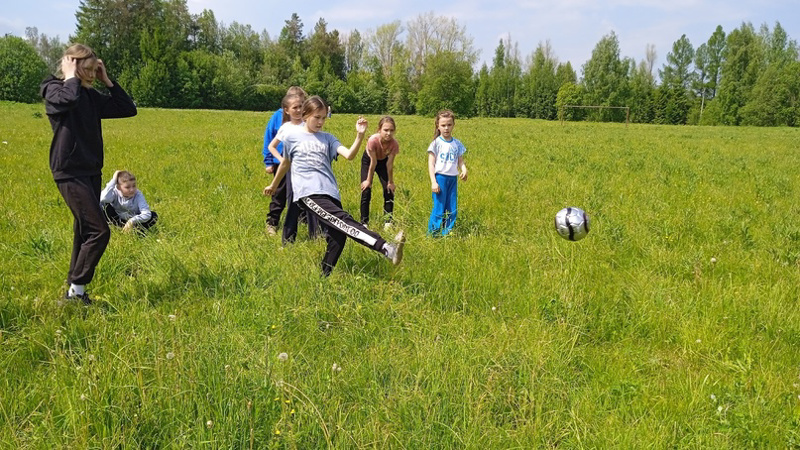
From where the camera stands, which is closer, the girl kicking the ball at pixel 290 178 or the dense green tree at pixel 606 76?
the girl kicking the ball at pixel 290 178

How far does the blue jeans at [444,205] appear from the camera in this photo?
20.3ft

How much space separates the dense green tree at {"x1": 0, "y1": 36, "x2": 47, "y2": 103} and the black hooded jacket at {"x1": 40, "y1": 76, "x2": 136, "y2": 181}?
197ft

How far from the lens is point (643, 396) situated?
2.93 metres

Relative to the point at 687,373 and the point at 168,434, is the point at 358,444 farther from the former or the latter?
the point at 687,373

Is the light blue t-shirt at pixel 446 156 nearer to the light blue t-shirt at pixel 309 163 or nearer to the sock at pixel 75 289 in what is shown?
the light blue t-shirt at pixel 309 163

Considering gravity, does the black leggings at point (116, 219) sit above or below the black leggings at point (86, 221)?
below

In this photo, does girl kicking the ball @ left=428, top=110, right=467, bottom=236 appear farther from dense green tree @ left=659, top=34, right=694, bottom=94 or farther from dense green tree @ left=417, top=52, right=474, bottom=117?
dense green tree @ left=659, top=34, right=694, bottom=94

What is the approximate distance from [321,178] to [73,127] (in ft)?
6.25

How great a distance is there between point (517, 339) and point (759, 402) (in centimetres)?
136

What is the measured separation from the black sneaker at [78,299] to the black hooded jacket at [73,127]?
0.88 m

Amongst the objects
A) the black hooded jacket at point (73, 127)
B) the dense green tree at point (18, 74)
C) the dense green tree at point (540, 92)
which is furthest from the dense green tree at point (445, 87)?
the black hooded jacket at point (73, 127)

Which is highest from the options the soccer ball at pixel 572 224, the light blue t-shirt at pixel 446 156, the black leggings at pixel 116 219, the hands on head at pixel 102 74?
the hands on head at pixel 102 74

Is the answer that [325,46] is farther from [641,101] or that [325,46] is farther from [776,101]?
[776,101]

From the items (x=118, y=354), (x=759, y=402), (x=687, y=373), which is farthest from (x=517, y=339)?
(x=118, y=354)
